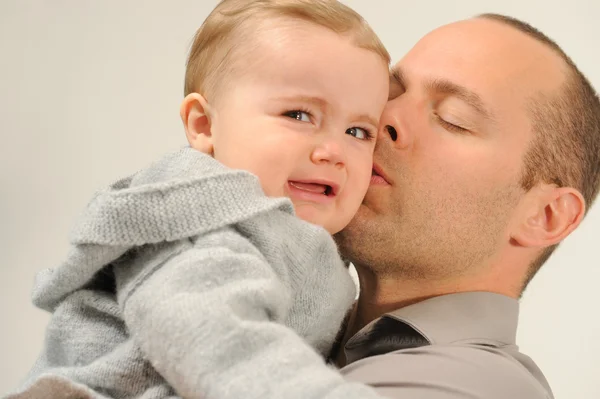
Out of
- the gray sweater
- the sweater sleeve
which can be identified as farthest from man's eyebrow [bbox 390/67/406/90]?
the sweater sleeve

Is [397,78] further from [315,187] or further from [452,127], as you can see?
[315,187]

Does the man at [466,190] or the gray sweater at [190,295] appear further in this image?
the man at [466,190]

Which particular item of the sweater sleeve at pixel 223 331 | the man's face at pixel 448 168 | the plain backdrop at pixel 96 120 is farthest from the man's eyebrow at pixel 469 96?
the plain backdrop at pixel 96 120

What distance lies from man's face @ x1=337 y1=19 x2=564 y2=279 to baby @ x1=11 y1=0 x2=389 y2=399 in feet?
0.52

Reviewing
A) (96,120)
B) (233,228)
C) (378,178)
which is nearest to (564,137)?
(378,178)

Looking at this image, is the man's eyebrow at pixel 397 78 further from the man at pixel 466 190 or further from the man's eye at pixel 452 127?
the man's eye at pixel 452 127

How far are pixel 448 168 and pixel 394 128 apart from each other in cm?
12

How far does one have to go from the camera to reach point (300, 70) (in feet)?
3.47

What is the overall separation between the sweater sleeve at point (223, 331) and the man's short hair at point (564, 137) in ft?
2.26

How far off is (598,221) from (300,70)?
137 cm

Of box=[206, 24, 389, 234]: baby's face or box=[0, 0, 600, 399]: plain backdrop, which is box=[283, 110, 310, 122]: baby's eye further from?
box=[0, 0, 600, 399]: plain backdrop

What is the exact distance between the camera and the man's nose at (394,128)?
129 cm

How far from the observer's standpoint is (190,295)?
32.2 inches

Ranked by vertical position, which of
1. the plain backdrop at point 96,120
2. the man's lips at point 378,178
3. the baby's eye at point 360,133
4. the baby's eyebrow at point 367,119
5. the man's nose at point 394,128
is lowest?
the plain backdrop at point 96,120
